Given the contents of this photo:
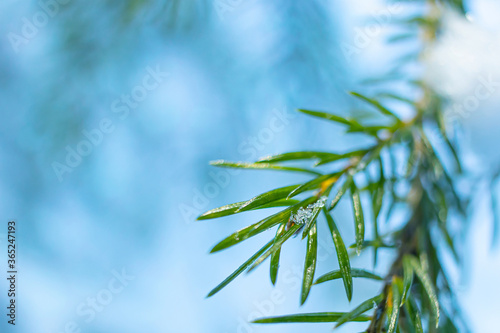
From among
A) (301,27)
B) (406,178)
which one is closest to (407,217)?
(406,178)

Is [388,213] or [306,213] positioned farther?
[388,213]

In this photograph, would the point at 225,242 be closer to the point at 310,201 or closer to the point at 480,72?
the point at 310,201

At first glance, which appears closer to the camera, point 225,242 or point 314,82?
point 225,242

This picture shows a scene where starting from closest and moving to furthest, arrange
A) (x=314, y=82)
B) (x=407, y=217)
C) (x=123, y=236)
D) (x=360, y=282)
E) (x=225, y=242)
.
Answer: (x=225, y=242)
(x=407, y=217)
(x=314, y=82)
(x=360, y=282)
(x=123, y=236)

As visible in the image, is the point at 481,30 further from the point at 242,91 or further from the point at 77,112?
the point at 77,112

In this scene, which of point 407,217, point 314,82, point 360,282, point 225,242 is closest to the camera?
point 225,242

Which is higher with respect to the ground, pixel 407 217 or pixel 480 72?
pixel 480 72

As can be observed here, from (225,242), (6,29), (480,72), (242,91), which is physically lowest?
(225,242)
